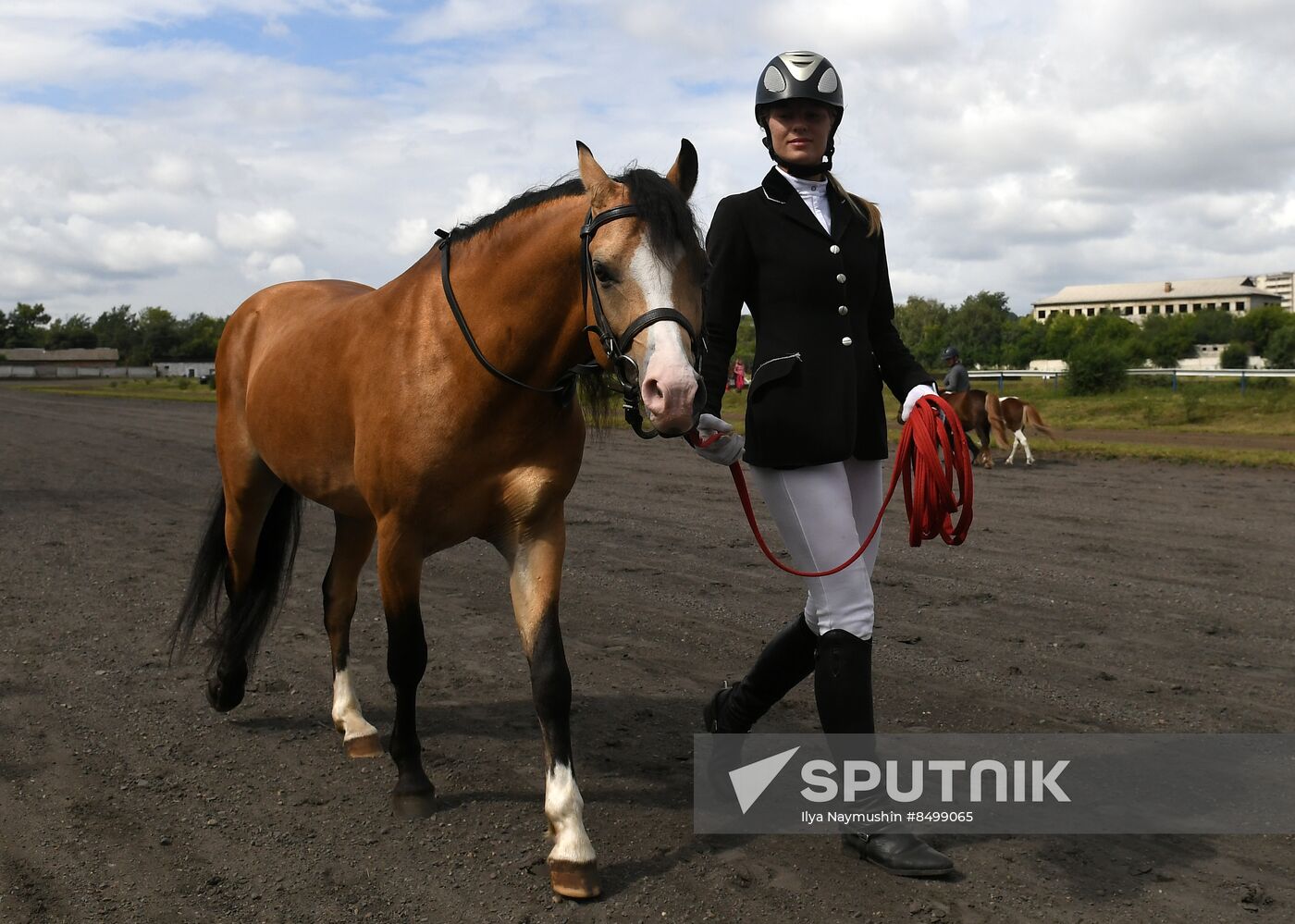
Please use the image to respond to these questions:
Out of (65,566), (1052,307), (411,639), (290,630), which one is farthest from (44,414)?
(1052,307)

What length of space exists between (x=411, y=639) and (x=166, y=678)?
2.04 m

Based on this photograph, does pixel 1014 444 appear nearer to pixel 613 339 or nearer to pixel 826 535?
pixel 826 535

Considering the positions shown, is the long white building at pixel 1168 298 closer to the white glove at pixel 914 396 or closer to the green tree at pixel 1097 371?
the green tree at pixel 1097 371

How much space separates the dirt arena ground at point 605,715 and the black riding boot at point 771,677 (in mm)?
335

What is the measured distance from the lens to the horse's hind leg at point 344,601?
4395 millimetres

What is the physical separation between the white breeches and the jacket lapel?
71 cm

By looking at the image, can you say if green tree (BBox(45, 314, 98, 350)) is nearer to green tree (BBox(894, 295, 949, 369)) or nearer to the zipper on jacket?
green tree (BBox(894, 295, 949, 369))

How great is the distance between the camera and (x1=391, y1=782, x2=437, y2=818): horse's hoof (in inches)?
142

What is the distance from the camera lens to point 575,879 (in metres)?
3.03

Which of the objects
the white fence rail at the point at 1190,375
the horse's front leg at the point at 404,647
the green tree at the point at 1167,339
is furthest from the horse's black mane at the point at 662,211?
the green tree at the point at 1167,339

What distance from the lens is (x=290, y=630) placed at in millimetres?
6035

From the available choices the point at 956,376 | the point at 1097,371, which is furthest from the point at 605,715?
the point at 1097,371

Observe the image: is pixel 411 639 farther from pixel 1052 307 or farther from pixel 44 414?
pixel 1052 307

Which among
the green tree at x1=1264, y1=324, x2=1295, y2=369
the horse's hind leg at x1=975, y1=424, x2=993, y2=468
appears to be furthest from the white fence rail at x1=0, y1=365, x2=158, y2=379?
the horse's hind leg at x1=975, y1=424, x2=993, y2=468
